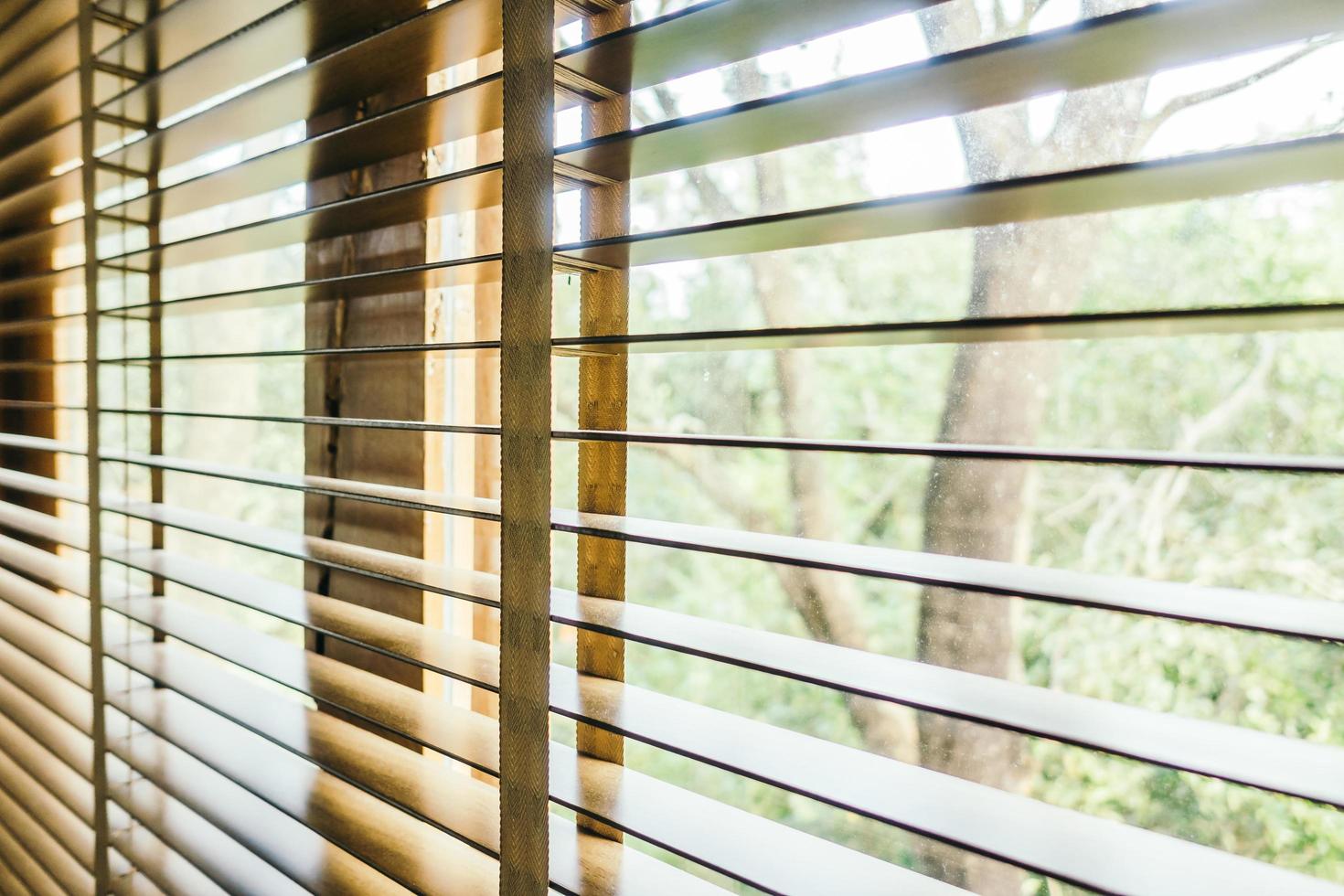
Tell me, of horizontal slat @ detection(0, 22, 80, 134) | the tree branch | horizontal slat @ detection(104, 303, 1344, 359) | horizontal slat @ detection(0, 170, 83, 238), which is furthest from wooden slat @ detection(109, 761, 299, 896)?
the tree branch

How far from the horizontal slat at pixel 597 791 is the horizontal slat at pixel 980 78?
0.55m

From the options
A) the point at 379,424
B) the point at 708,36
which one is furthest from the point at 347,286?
the point at 708,36

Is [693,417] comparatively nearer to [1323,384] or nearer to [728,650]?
[728,650]

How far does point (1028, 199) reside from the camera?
457mm

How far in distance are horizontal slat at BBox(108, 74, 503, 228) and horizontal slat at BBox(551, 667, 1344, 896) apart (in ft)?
1.88

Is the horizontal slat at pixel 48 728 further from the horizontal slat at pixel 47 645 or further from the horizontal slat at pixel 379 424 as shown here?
the horizontal slat at pixel 379 424

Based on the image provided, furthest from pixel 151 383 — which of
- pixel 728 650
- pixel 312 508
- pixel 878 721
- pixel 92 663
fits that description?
pixel 878 721

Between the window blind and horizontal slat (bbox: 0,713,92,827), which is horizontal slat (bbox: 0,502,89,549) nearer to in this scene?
the window blind

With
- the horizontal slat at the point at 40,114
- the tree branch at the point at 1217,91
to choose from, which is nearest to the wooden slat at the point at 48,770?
the horizontal slat at the point at 40,114

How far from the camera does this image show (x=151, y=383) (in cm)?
120

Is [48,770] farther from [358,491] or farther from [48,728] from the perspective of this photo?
[358,491]

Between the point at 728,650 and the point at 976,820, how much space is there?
20 centimetres

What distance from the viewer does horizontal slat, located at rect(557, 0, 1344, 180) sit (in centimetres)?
40

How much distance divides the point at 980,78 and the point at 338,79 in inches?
28.7
